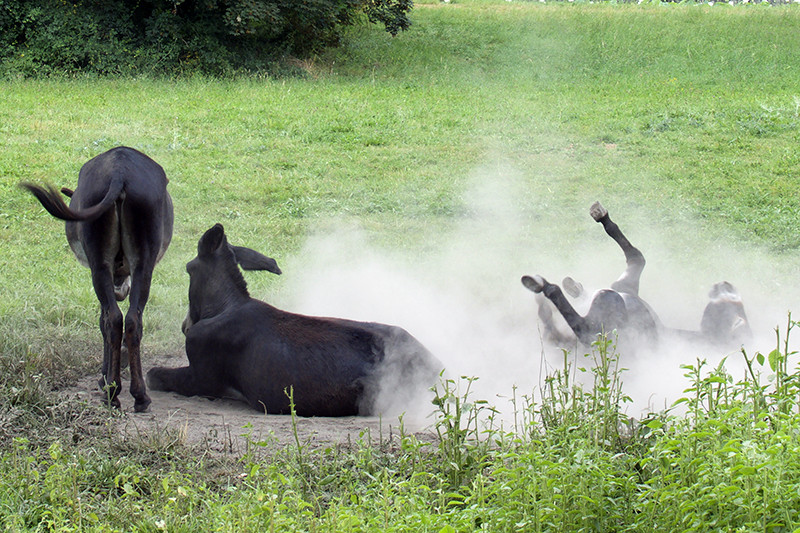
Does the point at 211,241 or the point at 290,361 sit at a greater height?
the point at 211,241

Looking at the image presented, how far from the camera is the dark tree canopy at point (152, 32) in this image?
61.8ft

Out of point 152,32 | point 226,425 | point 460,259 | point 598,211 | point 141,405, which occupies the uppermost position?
point 152,32

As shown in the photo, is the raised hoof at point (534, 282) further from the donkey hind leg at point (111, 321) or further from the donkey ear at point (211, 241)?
the donkey hind leg at point (111, 321)

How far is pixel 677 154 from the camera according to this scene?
44.6 ft

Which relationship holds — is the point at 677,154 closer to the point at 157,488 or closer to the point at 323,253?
the point at 323,253

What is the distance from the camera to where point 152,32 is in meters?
19.7

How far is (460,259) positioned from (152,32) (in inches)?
513

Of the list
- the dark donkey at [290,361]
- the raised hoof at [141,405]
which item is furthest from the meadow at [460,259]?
the dark donkey at [290,361]

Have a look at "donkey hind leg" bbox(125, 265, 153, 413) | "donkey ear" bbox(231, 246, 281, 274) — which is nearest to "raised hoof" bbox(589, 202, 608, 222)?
"donkey ear" bbox(231, 246, 281, 274)

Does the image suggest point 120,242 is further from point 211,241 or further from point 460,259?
point 460,259

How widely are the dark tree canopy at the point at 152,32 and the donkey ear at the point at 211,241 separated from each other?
1390 centimetres

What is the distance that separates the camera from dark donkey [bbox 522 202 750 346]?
6.12m

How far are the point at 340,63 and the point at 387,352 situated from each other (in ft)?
56.0

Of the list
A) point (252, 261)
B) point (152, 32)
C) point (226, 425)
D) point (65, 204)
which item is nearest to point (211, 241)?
point (252, 261)
